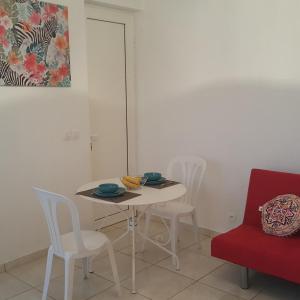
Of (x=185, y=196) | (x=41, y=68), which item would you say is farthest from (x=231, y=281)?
(x=41, y=68)

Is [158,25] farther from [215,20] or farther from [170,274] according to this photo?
[170,274]

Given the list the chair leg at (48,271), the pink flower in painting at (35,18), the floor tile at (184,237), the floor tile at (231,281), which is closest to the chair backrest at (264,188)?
the floor tile at (231,281)

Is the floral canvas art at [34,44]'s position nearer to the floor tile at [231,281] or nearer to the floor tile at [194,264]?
the floor tile at [194,264]

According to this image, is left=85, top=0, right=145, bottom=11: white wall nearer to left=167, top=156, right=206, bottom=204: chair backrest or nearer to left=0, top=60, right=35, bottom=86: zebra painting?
left=0, top=60, right=35, bottom=86: zebra painting

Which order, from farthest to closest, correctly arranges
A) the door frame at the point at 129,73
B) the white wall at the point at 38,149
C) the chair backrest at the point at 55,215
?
the door frame at the point at 129,73 → the white wall at the point at 38,149 → the chair backrest at the point at 55,215

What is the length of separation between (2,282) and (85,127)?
1518mm

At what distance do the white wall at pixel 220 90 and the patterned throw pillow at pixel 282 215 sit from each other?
50cm

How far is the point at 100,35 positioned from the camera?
12.8 ft

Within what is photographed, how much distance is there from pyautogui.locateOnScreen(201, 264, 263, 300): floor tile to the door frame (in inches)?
66.1

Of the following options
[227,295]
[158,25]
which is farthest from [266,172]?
[158,25]

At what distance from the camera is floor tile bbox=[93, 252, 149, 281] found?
3.07 m

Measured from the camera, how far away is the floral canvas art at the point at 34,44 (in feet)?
9.85

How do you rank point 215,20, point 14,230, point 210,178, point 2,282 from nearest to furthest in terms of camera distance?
point 2,282
point 14,230
point 215,20
point 210,178

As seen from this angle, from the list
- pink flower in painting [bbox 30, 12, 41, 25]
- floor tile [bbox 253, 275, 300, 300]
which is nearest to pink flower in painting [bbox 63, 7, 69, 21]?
pink flower in painting [bbox 30, 12, 41, 25]
